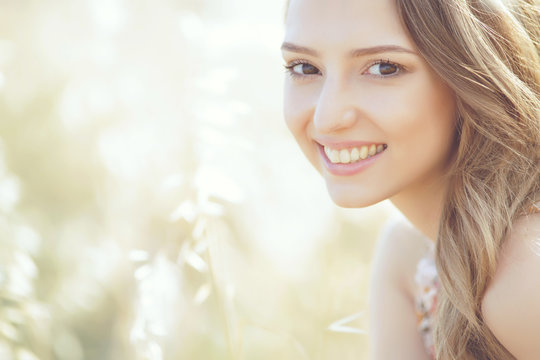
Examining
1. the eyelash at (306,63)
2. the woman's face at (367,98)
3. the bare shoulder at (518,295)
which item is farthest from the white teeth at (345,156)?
the bare shoulder at (518,295)

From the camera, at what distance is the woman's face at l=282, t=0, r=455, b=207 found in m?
1.25

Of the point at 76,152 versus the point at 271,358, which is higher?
the point at 76,152

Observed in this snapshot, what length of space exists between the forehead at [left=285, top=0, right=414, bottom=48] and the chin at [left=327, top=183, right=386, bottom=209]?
27cm

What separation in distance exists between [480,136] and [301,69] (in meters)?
0.35

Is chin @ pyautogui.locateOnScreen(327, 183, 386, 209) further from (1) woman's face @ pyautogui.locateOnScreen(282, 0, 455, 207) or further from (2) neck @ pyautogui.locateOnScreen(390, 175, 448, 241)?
(2) neck @ pyautogui.locateOnScreen(390, 175, 448, 241)

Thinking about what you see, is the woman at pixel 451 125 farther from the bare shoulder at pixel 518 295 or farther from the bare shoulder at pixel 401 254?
the bare shoulder at pixel 401 254

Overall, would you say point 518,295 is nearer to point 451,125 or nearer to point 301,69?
point 451,125

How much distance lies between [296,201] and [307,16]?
79 centimetres

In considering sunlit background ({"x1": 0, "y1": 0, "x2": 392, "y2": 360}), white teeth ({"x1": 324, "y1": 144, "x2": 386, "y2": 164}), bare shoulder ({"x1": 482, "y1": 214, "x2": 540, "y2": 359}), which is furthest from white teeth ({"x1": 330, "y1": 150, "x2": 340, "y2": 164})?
sunlit background ({"x1": 0, "y1": 0, "x2": 392, "y2": 360})

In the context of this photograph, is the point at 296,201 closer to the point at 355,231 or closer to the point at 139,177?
the point at 355,231

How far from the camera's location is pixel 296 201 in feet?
6.67

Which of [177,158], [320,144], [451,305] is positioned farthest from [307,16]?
[177,158]

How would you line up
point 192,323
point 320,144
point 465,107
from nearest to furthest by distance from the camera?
point 465,107, point 320,144, point 192,323

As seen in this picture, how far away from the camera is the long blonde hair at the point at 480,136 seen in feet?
4.03
